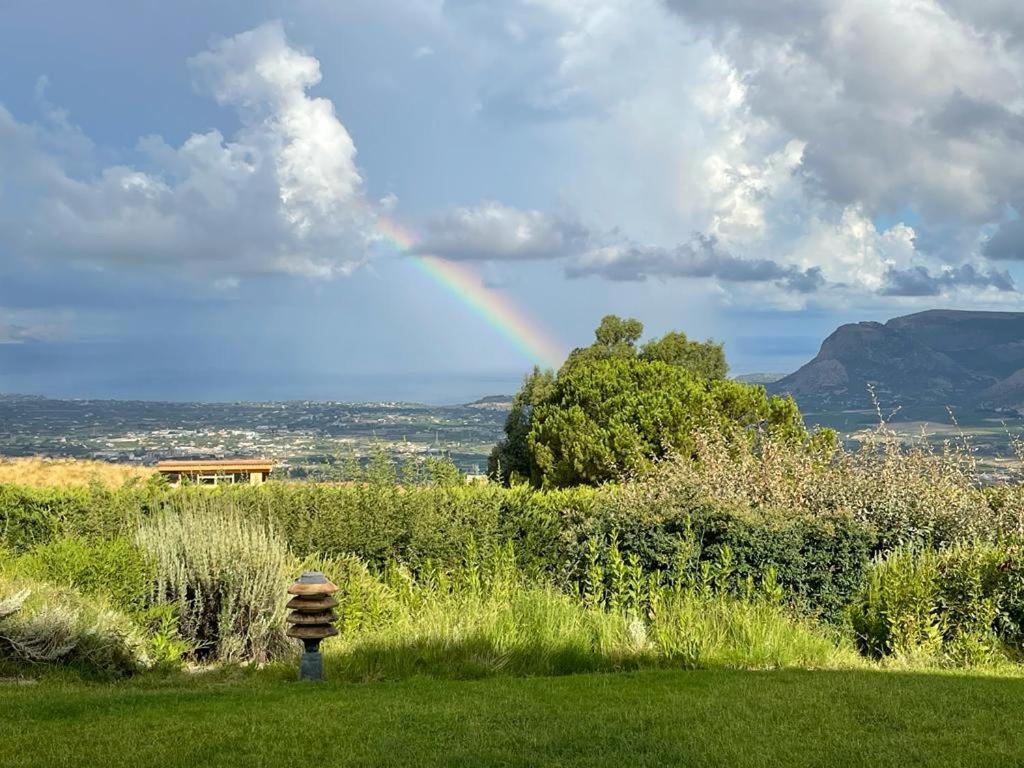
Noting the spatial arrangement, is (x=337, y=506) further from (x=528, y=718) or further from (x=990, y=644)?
(x=990, y=644)

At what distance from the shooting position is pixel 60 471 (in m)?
18.4

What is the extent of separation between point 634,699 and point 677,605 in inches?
112

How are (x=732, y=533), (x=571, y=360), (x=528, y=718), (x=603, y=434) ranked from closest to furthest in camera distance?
(x=528, y=718), (x=732, y=533), (x=603, y=434), (x=571, y=360)

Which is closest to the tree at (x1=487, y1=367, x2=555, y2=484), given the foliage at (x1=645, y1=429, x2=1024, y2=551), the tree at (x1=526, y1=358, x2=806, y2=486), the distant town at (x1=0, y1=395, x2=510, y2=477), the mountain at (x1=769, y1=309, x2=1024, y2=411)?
the distant town at (x1=0, y1=395, x2=510, y2=477)

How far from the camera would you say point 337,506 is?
11.1 m

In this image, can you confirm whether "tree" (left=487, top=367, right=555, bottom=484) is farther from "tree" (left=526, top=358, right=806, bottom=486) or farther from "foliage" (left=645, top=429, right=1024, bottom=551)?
"foliage" (left=645, top=429, right=1024, bottom=551)

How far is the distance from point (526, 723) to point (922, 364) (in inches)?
4087

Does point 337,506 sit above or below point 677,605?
above

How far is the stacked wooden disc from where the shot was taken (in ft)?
24.1

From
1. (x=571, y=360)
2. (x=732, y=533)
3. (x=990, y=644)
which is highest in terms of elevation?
(x=571, y=360)

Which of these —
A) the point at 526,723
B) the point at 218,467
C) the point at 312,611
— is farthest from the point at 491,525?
the point at 218,467

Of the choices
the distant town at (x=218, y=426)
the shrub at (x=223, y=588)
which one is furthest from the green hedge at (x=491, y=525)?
the distant town at (x=218, y=426)

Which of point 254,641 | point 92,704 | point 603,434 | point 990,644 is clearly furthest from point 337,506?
point 603,434

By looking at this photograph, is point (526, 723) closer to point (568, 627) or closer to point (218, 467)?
point (568, 627)
